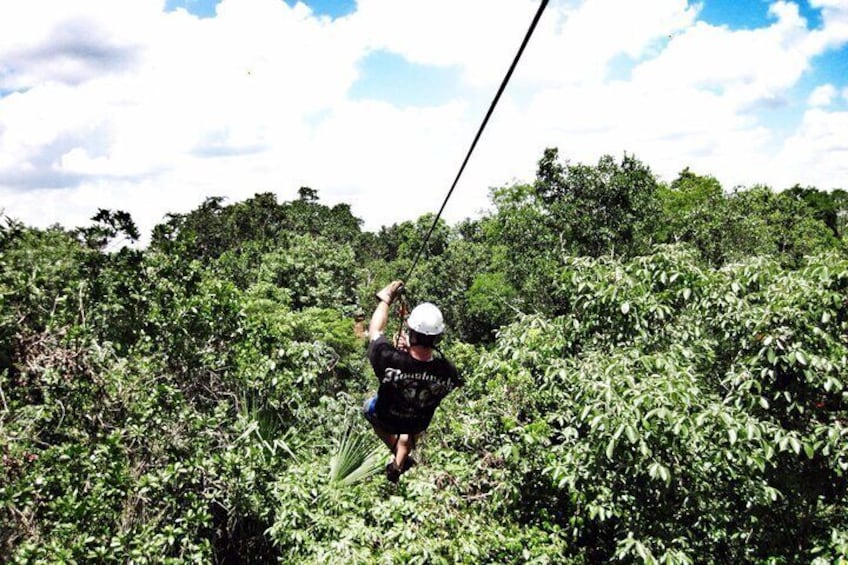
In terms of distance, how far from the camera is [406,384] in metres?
4.02

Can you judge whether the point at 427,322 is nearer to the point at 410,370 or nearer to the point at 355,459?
the point at 410,370

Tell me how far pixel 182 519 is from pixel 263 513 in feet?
2.86

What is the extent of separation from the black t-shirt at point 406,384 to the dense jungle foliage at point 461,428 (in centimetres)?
89

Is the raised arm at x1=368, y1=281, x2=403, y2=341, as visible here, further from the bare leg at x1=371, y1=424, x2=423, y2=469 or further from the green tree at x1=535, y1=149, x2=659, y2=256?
the green tree at x1=535, y1=149, x2=659, y2=256

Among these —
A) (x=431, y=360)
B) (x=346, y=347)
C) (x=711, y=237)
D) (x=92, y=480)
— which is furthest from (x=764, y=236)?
(x=92, y=480)

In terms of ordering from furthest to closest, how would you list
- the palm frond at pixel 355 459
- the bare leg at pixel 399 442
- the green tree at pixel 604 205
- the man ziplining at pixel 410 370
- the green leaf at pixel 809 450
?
the green tree at pixel 604 205
the palm frond at pixel 355 459
the bare leg at pixel 399 442
the man ziplining at pixel 410 370
the green leaf at pixel 809 450

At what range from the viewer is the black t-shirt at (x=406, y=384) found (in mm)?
3951

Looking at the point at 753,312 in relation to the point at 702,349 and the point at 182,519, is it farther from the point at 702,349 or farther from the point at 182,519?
the point at 182,519

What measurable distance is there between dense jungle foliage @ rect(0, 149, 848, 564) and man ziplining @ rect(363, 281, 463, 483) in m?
0.87

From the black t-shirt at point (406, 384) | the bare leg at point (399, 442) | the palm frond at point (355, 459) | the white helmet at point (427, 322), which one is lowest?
the palm frond at point (355, 459)

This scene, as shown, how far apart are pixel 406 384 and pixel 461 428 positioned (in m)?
1.65

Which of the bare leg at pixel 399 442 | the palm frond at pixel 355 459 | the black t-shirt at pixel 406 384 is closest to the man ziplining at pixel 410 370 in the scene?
the black t-shirt at pixel 406 384

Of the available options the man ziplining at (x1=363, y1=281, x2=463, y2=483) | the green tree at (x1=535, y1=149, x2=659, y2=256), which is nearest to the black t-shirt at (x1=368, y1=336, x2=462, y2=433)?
the man ziplining at (x1=363, y1=281, x2=463, y2=483)

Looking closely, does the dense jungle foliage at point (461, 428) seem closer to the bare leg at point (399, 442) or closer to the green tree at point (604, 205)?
the bare leg at point (399, 442)
